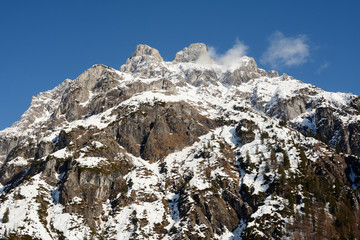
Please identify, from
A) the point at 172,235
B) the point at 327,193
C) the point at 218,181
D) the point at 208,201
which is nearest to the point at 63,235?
the point at 172,235

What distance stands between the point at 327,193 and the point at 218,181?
52262 mm

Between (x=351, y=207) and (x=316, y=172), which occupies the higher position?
(x=316, y=172)

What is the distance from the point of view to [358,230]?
166m

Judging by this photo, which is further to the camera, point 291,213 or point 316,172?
point 316,172

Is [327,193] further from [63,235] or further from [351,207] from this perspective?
[63,235]

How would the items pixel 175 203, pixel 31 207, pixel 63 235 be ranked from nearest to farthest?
pixel 63 235 < pixel 31 207 < pixel 175 203

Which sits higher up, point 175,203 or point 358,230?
point 175,203

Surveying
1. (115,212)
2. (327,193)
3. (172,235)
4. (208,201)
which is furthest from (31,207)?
(327,193)

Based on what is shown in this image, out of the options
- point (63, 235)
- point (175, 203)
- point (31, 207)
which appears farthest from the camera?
point (175, 203)

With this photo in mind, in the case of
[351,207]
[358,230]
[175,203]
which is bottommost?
[358,230]

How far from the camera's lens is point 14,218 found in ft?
557

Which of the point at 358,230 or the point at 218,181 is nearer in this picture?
the point at 358,230

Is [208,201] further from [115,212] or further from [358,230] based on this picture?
[358,230]

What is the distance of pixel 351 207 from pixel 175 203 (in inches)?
3232
